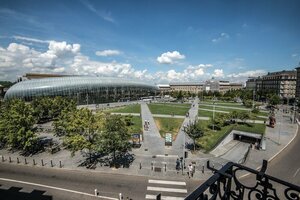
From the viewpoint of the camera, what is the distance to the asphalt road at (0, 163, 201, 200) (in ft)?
65.6

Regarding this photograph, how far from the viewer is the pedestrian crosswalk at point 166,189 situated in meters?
19.6

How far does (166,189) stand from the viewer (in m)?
20.9

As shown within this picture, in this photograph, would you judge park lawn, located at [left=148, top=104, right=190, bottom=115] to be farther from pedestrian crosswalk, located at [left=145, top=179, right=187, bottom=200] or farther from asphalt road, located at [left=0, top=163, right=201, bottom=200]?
asphalt road, located at [left=0, top=163, right=201, bottom=200]

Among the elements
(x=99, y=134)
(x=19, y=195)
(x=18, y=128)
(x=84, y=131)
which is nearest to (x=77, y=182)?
(x=19, y=195)

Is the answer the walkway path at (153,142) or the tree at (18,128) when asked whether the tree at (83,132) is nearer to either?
the tree at (18,128)

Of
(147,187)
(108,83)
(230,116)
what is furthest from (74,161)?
(108,83)

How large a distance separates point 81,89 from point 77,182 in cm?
8735

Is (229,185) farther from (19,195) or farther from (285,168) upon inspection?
(285,168)

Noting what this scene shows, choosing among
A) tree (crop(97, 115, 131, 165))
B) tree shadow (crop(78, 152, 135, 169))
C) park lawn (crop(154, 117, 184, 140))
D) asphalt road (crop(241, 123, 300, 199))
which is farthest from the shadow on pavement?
park lawn (crop(154, 117, 184, 140))

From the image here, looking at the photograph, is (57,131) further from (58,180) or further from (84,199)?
(84,199)

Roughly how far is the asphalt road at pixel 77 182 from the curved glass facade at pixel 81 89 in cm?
7556

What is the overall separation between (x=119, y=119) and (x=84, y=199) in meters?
10.5

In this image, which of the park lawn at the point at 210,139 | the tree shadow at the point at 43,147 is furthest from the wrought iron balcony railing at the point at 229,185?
the tree shadow at the point at 43,147

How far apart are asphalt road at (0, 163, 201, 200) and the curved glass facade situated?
75.6 meters
